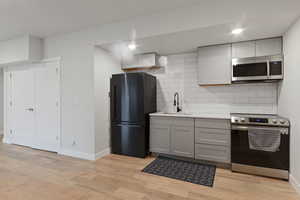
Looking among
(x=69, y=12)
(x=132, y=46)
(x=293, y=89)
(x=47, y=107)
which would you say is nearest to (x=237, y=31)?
(x=293, y=89)

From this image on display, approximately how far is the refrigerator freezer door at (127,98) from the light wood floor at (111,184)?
2.99 feet

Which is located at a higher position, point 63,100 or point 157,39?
point 157,39

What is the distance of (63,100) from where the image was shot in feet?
11.1

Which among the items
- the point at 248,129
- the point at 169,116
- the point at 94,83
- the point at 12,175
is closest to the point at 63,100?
the point at 94,83

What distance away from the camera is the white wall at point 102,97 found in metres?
3.14

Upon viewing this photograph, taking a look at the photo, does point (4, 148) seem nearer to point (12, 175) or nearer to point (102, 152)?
point (12, 175)

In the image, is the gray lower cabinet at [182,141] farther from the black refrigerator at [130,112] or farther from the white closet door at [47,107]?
the white closet door at [47,107]

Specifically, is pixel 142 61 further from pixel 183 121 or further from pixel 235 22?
pixel 235 22

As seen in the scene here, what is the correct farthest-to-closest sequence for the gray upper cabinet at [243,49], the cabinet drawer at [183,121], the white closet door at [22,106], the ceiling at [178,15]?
the white closet door at [22,106] → the cabinet drawer at [183,121] → the gray upper cabinet at [243,49] → the ceiling at [178,15]

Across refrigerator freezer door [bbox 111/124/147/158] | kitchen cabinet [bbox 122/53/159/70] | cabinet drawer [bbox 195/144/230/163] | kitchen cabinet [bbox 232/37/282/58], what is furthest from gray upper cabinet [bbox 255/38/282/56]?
refrigerator freezer door [bbox 111/124/147/158]

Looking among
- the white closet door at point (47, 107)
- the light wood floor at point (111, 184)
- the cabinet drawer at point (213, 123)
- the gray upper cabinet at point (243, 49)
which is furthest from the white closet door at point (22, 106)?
the gray upper cabinet at point (243, 49)

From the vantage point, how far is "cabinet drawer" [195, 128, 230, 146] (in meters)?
2.63

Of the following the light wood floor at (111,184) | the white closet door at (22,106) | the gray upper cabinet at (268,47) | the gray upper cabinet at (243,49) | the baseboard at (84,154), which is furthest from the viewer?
the white closet door at (22,106)

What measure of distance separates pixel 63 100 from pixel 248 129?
3678 mm
